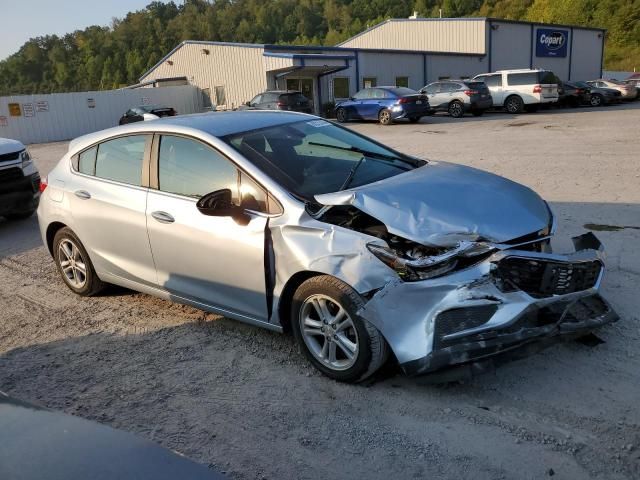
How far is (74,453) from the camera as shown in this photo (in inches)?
76.7

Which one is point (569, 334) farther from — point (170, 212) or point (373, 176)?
point (170, 212)

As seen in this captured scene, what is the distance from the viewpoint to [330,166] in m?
4.30

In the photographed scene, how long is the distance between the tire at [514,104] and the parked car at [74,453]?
86.9 feet

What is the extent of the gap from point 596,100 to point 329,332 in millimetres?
30356

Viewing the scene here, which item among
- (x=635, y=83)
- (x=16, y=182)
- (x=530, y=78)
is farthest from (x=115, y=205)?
(x=635, y=83)

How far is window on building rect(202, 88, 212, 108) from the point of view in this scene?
35.3 metres

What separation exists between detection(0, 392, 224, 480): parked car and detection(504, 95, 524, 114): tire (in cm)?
2648

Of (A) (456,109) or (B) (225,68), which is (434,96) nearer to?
(A) (456,109)

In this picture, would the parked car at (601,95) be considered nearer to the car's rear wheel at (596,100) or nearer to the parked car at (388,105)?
the car's rear wheel at (596,100)

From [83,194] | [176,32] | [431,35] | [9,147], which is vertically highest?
[176,32]

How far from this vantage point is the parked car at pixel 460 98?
24.7 m

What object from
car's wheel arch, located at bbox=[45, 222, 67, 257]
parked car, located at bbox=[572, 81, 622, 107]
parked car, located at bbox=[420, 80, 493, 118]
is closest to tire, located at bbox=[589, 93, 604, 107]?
parked car, located at bbox=[572, 81, 622, 107]

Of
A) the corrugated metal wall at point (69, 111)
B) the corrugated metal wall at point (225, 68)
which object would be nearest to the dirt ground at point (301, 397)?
the corrugated metal wall at point (69, 111)

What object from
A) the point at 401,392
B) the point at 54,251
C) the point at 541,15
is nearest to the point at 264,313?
the point at 401,392
